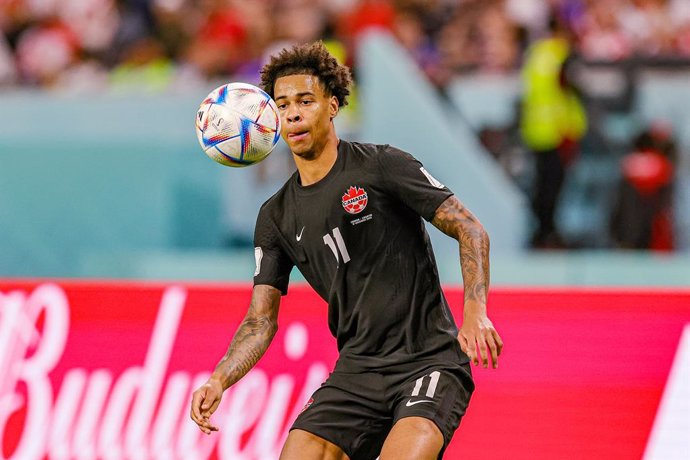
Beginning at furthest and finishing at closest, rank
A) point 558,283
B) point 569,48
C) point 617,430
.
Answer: point 569,48 → point 558,283 → point 617,430

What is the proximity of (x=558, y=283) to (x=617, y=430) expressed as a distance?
364 cm

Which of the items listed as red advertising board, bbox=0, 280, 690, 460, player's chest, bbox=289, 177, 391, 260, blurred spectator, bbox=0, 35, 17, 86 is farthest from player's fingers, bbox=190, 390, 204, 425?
blurred spectator, bbox=0, 35, 17, 86

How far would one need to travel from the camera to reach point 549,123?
417 inches

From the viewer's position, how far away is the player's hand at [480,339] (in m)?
4.45

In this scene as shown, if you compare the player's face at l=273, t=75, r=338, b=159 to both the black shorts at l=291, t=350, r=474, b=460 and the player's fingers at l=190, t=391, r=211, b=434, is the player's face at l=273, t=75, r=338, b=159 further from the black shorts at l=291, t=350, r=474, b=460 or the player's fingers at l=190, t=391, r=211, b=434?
the player's fingers at l=190, t=391, r=211, b=434

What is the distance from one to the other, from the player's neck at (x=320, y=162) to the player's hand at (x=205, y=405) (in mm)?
995

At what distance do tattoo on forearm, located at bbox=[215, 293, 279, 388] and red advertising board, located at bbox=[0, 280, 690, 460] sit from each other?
56.5 inches

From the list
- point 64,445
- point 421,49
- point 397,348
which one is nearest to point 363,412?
point 397,348

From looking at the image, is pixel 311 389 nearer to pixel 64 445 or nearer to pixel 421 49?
pixel 64 445

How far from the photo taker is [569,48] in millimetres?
10703

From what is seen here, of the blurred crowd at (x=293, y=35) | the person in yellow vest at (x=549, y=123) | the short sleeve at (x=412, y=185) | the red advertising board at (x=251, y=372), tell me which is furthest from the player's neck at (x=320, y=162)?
the blurred crowd at (x=293, y=35)

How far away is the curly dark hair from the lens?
17.3 ft

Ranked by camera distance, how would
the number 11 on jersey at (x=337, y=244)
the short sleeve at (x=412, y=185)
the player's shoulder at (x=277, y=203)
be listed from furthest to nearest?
the player's shoulder at (x=277, y=203)
the number 11 on jersey at (x=337, y=244)
the short sleeve at (x=412, y=185)

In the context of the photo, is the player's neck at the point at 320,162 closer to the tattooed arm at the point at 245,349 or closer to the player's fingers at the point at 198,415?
the tattooed arm at the point at 245,349
